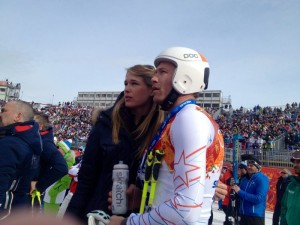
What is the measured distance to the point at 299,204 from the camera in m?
4.17

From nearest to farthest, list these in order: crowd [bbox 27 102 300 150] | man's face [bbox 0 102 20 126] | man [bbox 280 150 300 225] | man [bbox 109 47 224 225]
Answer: man [bbox 109 47 224 225] < man's face [bbox 0 102 20 126] < man [bbox 280 150 300 225] < crowd [bbox 27 102 300 150]

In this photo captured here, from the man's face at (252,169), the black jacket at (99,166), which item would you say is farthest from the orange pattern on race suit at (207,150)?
the man's face at (252,169)

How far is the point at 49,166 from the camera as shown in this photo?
4555mm

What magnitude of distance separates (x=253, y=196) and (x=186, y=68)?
183 inches

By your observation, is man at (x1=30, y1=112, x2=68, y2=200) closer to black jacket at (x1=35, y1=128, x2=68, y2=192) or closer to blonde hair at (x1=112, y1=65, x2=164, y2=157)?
black jacket at (x1=35, y1=128, x2=68, y2=192)

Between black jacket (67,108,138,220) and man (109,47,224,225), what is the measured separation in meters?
0.27

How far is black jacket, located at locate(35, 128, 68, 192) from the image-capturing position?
4422 mm

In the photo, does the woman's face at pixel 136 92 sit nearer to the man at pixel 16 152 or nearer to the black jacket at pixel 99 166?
the black jacket at pixel 99 166

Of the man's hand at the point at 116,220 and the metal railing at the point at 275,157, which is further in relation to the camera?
the metal railing at the point at 275,157

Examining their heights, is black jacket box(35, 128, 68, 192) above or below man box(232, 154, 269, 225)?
above

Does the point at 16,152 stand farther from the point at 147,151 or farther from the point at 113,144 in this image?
the point at 147,151

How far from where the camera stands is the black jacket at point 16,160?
2959 millimetres

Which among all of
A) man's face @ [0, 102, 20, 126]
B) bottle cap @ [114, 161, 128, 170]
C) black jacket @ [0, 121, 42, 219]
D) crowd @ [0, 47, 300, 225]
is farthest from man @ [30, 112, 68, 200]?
bottle cap @ [114, 161, 128, 170]

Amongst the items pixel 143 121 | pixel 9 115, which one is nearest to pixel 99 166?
pixel 143 121
